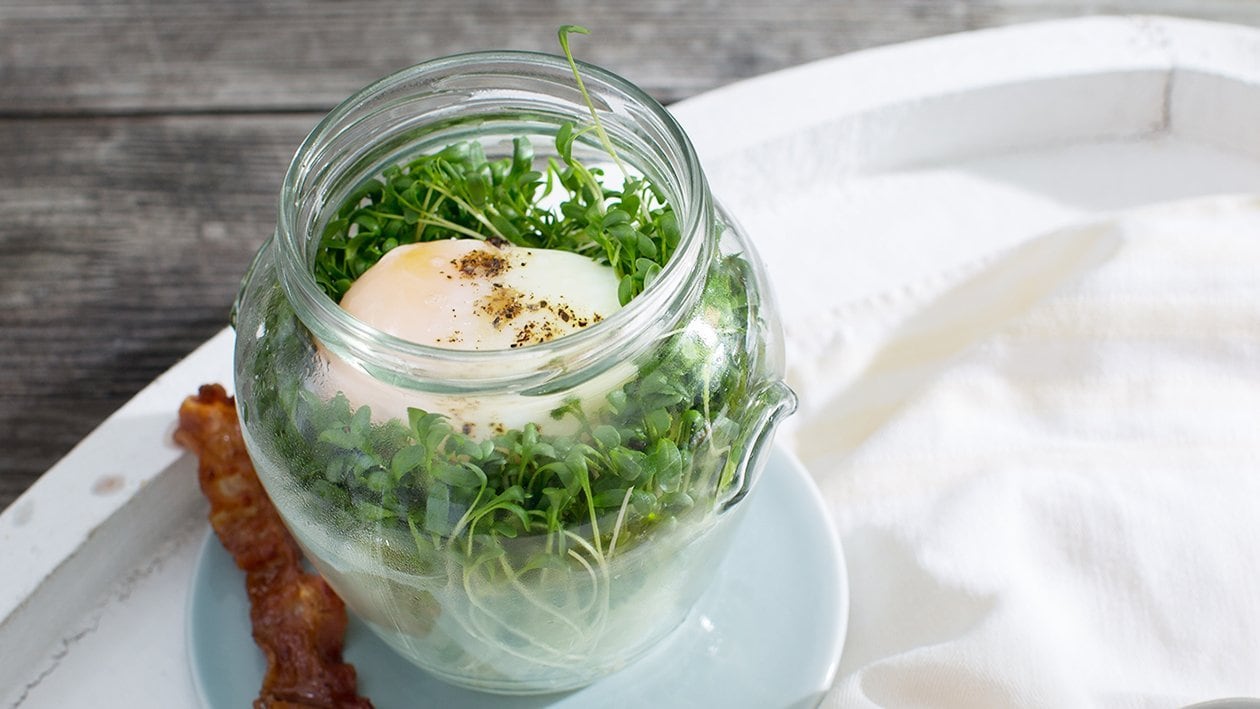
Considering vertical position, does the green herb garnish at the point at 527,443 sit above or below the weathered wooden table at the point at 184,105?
above

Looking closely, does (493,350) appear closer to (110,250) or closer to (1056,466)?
(1056,466)

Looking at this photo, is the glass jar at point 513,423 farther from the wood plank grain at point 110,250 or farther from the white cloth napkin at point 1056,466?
the wood plank grain at point 110,250

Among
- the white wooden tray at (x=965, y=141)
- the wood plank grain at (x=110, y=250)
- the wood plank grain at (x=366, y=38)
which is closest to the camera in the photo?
the white wooden tray at (x=965, y=141)

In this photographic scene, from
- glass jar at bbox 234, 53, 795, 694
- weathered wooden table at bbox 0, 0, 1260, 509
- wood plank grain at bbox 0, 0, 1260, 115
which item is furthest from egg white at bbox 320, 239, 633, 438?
wood plank grain at bbox 0, 0, 1260, 115

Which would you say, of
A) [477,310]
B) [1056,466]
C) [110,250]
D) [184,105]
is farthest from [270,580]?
[184,105]

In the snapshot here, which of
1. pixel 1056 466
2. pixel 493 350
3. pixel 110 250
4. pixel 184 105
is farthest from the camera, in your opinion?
pixel 184 105

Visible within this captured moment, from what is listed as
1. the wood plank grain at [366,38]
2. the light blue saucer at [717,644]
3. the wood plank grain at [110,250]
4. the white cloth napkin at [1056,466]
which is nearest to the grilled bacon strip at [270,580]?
the light blue saucer at [717,644]
